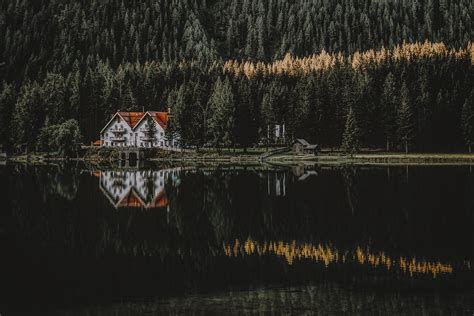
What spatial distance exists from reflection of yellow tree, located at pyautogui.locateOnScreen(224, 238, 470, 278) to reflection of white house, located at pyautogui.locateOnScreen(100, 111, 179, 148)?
11579 cm

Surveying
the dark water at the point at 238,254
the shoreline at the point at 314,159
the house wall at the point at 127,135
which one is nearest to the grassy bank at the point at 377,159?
the shoreline at the point at 314,159

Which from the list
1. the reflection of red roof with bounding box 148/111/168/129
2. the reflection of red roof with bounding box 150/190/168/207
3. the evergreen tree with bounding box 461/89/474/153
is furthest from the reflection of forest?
the reflection of red roof with bounding box 148/111/168/129

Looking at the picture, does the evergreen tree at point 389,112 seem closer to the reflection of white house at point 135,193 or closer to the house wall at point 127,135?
the house wall at point 127,135

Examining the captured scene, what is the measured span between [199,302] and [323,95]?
118064 millimetres

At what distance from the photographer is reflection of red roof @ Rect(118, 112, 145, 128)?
145 m

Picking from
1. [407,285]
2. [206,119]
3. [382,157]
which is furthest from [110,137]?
[407,285]

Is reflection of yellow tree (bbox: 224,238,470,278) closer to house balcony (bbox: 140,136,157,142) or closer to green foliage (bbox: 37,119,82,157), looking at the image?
green foliage (bbox: 37,119,82,157)

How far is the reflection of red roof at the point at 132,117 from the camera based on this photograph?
145 meters

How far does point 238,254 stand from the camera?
2533cm

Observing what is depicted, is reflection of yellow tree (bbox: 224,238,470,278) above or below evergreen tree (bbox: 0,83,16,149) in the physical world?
below

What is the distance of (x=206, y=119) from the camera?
5187 inches

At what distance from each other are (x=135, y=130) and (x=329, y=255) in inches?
A: 4894

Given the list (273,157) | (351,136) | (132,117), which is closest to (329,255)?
(351,136)

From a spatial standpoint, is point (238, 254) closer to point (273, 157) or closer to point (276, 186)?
point (276, 186)
